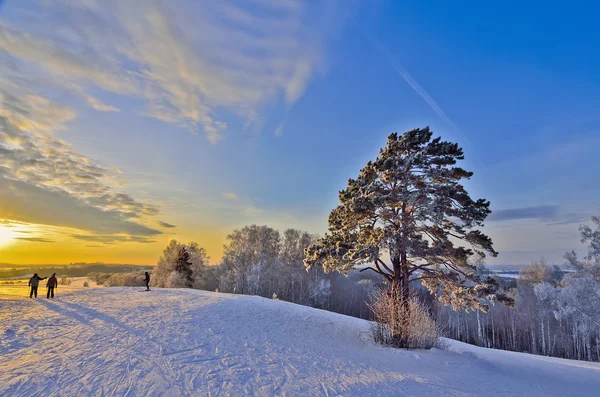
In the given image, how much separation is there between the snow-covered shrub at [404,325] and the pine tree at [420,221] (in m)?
0.74

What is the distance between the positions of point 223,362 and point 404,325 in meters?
7.87

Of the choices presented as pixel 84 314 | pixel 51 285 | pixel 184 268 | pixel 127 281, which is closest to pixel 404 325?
pixel 84 314

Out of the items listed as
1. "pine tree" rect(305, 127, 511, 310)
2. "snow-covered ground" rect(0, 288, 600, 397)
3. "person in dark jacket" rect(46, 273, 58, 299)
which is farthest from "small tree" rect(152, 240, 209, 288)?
"pine tree" rect(305, 127, 511, 310)

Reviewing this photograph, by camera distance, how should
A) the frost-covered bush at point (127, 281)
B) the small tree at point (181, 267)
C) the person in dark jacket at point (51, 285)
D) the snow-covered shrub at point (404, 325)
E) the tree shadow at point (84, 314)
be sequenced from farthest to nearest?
the frost-covered bush at point (127, 281) < the small tree at point (181, 267) < the person in dark jacket at point (51, 285) < the snow-covered shrub at point (404, 325) < the tree shadow at point (84, 314)

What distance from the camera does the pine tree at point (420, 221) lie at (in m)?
12.4

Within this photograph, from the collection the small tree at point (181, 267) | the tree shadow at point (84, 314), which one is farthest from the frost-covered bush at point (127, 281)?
the tree shadow at point (84, 314)

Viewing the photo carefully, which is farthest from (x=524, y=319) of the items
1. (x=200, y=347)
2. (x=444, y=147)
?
(x=200, y=347)

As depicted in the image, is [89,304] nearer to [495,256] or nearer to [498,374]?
[498,374]

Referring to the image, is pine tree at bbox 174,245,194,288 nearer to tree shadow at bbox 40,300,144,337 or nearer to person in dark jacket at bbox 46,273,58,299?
person in dark jacket at bbox 46,273,58,299

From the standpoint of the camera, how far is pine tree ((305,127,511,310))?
490 inches

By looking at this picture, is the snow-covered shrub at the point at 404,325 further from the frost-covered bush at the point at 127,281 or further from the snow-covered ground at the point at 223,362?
the frost-covered bush at the point at 127,281

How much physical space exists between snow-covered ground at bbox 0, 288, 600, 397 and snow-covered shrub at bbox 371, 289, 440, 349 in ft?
2.35

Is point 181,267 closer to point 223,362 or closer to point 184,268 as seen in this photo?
point 184,268

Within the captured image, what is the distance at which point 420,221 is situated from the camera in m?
12.9
